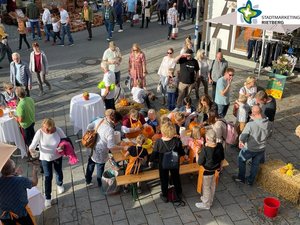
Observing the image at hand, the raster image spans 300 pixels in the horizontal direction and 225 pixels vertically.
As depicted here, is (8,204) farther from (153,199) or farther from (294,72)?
(294,72)

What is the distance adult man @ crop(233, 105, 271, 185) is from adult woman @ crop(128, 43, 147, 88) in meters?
4.30

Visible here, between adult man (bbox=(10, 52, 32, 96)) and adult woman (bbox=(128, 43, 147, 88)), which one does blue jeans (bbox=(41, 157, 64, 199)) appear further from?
adult woman (bbox=(128, 43, 147, 88))

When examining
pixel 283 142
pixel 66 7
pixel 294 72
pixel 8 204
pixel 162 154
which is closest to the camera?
pixel 8 204

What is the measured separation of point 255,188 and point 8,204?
185 inches

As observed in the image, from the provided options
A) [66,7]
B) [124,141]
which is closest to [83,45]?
[66,7]

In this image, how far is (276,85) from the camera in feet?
37.0

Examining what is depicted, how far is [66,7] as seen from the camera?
65.8ft

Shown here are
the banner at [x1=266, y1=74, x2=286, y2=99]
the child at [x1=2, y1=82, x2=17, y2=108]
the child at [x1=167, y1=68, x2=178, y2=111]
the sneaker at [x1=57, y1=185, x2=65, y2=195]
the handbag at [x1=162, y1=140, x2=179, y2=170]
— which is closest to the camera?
the handbag at [x1=162, y1=140, x2=179, y2=170]

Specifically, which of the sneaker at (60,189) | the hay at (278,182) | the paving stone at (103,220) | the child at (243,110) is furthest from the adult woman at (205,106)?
the sneaker at (60,189)

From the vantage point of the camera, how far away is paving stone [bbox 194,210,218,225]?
21.9 ft

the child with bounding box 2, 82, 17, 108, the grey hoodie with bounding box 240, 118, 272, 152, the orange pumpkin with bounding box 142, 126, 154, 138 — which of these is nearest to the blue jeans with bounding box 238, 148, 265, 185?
the grey hoodie with bounding box 240, 118, 272, 152

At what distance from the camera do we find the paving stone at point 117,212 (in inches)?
266

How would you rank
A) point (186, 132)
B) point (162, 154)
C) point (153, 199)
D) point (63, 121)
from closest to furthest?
1. point (162, 154)
2. point (153, 199)
3. point (186, 132)
4. point (63, 121)

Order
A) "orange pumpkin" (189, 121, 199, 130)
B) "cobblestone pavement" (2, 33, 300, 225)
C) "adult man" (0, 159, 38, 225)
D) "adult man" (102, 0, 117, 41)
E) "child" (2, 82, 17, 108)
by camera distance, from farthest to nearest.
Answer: "adult man" (102, 0, 117, 41), "child" (2, 82, 17, 108), "orange pumpkin" (189, 121, 199, 130), "cobblestone pavement" (2, 33, 300, 225), "adult man" (0, 159, 38, 225)
